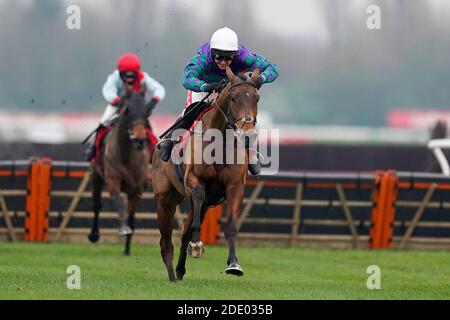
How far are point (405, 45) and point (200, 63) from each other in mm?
18062

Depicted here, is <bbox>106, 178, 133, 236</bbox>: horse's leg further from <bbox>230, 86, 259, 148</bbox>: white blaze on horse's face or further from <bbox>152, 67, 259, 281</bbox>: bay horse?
<bbox>230, 86, 259, 148</bbox>: white blaze on horse's face

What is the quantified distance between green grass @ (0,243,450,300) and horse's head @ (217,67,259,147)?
4.40 feet

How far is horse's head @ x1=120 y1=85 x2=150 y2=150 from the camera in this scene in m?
16.7

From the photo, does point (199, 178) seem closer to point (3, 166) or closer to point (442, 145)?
point (3, 166)

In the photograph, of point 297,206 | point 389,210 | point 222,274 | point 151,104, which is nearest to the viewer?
point 222,274

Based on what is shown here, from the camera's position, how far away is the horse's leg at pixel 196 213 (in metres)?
11.1

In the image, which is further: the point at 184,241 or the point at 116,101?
the point at 116,101

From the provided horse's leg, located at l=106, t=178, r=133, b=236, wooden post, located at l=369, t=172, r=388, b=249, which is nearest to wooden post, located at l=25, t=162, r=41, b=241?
horse's leg, located at l=106, t=178, r=133, b=236

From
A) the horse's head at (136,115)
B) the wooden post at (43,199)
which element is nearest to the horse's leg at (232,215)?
the horse's head at (136,115)

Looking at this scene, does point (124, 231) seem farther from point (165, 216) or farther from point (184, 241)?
point (184, 241)

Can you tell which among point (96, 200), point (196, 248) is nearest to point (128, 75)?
point (96, 200)

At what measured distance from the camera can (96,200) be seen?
59.4 ft

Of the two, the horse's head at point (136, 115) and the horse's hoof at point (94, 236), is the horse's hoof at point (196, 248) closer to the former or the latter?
the horse's head at point (136, 115)

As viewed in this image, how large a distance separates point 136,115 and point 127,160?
0.92 metres
